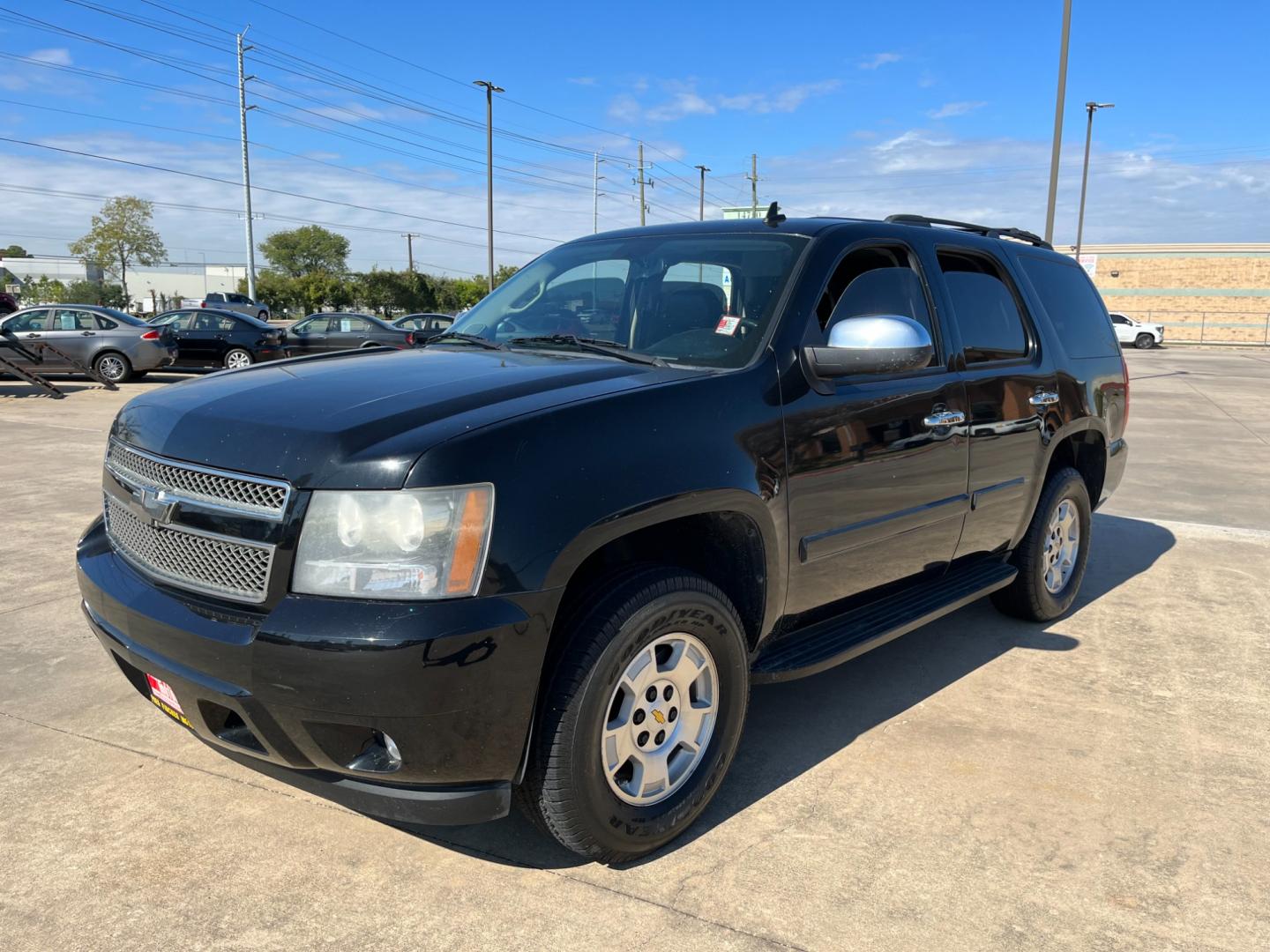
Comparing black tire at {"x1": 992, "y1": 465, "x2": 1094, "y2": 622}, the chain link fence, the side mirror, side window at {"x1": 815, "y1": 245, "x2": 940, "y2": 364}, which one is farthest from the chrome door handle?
the chain link fence

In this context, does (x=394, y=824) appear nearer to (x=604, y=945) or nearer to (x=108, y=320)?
(x=604, y=945)

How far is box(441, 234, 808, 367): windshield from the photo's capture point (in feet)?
11.0

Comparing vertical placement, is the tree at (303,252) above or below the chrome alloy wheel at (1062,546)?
above

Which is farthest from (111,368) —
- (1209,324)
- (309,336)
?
(1209,324)

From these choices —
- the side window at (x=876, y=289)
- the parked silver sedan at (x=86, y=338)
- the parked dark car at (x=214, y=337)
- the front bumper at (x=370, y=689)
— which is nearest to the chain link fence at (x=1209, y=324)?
the parked dark car at (x=214, y=337)

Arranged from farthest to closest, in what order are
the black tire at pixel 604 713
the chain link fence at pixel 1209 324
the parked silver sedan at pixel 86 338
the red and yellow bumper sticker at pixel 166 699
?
the chain link fence at pixel 1209 324 → the parked silver sedan at pixel 86 338 → the red and yellow bumper sticker at pixel 166 699 → the black tire at pixel 604 713

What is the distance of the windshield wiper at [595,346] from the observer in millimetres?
3246

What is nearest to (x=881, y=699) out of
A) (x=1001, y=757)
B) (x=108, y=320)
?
(x=1001, y=757)

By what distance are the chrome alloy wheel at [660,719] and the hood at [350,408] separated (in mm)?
789

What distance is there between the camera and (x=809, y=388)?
3240 millimetres

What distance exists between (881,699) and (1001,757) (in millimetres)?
610

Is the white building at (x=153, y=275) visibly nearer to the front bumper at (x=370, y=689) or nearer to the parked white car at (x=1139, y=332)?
the parked white car at (x=1139, y=332)

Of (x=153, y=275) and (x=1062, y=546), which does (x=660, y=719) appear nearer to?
(x=1062, y=546)

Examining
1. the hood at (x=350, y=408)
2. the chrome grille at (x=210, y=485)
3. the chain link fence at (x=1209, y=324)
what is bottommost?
the chrome grille at (x=210, y=485)
